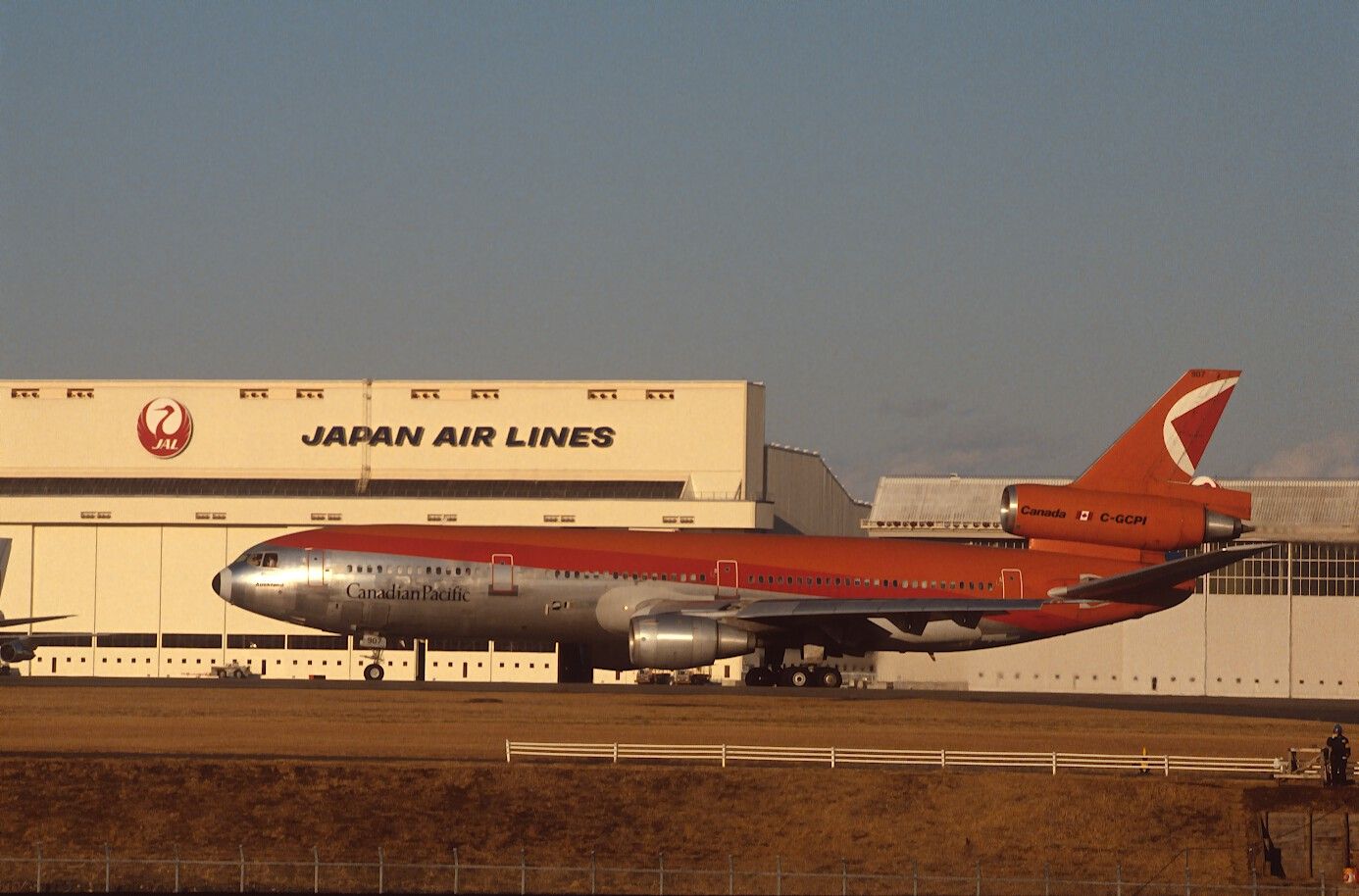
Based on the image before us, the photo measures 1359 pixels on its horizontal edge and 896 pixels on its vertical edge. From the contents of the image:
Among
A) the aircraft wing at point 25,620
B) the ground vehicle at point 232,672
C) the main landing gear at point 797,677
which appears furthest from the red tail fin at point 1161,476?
the aircraft wing at point 25,620

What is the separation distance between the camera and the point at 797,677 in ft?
209

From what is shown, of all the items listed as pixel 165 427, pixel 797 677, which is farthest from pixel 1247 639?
pixel 165 427

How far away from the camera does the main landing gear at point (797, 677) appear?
63.7 meters

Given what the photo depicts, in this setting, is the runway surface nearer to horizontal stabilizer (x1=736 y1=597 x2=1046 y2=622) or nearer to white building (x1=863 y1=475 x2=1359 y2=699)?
horizontal stabilizer (x1=736 y1=597 x2=1046 y2=622)

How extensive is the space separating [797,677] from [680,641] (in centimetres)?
636

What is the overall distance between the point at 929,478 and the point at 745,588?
23.7 meters

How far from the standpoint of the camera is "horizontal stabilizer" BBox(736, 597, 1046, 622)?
59156 millimetres

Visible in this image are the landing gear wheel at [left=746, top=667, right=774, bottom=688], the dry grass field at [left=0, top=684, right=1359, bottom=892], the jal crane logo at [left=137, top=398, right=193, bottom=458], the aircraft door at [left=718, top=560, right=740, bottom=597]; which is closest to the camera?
the dry grass field at [left=0, top=684, right=1359, bottom=892]

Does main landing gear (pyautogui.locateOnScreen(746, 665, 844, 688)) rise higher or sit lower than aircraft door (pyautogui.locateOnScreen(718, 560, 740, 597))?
lower

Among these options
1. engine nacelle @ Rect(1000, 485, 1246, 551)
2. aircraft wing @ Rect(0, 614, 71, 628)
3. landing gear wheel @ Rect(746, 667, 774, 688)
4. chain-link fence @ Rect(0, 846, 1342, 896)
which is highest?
engine nacelle @ Rect(1000, 485, 1246, 551)

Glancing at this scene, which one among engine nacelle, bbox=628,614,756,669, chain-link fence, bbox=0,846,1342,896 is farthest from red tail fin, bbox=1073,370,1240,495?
chain-link fence, bbox=0,846,1342,896

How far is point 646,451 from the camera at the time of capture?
8988 cm

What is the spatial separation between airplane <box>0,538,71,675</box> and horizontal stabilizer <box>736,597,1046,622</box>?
3647cm

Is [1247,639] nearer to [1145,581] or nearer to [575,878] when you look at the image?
[1145,581]
